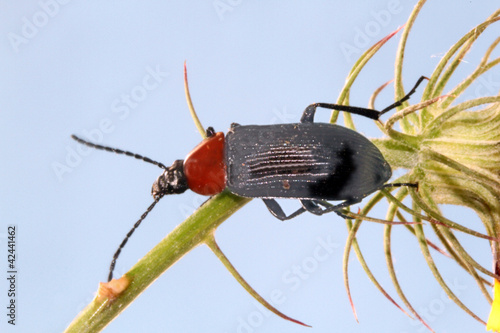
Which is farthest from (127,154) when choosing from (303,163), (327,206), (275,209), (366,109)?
(366,109)

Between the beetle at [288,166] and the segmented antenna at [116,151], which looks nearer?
the beetle at [288,166]

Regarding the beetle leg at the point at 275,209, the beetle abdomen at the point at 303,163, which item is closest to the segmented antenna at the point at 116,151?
the beetle abdomen at the point at 303,163

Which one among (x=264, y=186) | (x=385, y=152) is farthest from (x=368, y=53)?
(x=264, y=186)

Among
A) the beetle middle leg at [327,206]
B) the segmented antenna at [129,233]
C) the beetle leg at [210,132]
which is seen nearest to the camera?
the beetle middle leg at [327,206]

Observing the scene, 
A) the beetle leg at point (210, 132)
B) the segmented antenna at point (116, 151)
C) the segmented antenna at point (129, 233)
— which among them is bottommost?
the segmented antenna at point (129, 233)

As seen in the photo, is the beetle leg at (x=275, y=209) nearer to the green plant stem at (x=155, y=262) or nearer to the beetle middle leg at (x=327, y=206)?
the beetle middle leg at (x=327, y=206)

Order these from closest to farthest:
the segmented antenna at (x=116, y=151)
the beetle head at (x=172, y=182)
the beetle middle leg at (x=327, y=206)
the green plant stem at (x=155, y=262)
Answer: the green plant stem at (x=155, y=262) < the beetle middle leg at (x=327, y=206) < the beetle head at (x=172, y=182) < the segmented antenna at (x=116, y=151)

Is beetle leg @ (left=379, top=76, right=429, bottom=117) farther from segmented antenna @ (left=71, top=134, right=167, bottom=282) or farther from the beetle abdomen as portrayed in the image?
segmented antenna @ (left=71, top=134, right=167, bottom=282)
